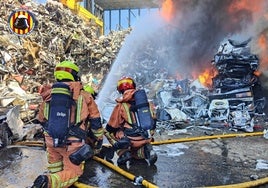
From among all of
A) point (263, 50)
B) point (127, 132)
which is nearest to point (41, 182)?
point (127, 132)

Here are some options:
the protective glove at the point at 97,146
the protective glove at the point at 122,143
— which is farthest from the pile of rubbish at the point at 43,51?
the protective glove at the point at 122,143

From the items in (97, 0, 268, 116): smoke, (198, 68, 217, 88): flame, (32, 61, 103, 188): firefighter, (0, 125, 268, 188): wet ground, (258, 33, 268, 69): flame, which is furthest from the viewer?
(97, 0, 268, 116): smoke

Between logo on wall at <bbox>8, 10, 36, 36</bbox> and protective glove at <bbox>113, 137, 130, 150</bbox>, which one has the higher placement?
logo on wall at <bbox>8, 10, 36, 36</bbox>

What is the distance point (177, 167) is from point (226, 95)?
572 centimetres

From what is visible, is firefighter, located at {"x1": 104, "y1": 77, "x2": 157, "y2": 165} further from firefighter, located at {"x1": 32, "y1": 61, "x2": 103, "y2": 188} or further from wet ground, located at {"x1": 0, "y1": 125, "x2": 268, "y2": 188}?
firefighter, located at {"x1": 32, "y1": 61, "x2": 103, "y2": 188}

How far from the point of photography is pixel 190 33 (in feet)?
48.1

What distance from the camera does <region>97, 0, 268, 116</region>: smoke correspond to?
43.2 ft

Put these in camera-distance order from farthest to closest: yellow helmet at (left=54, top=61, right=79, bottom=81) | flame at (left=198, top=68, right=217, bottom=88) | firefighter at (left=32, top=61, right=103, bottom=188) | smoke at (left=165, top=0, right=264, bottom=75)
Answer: smoke at (left=165, top=0, right=264, bottom=75) → flame at (left=198, top=68, right=217, bottom=88) → yellow helmet at (left=54, top=61, right=79, bottom=81) → firefighter at (left=32, top=61, right=103, bottom=188)

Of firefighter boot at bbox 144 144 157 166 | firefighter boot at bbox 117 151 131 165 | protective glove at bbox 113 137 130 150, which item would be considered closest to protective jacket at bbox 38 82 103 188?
protective glove at bbox 113 137 130 150

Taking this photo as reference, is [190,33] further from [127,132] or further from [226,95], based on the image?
[127,132]

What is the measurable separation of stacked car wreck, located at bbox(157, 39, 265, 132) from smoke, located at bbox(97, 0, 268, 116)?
2139 millimetres

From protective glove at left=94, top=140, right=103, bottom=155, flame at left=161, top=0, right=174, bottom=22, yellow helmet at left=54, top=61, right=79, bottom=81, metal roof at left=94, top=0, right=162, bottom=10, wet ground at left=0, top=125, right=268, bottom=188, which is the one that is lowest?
wet ground at left=0, top=125, right=268, bottom=188

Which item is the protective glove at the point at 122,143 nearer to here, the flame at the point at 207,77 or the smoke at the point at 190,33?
the smoke at the point at 190,33

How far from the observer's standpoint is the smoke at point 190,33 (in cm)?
1317
